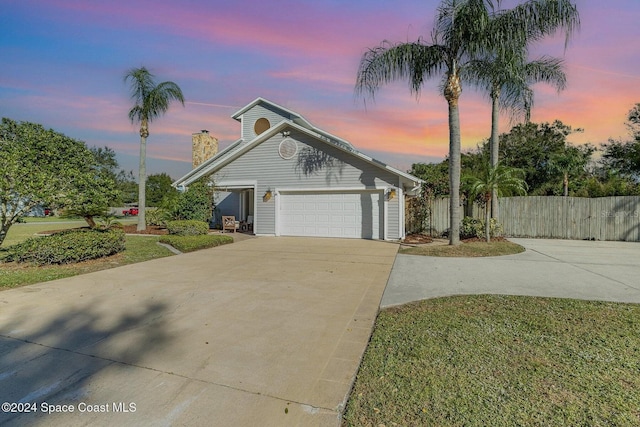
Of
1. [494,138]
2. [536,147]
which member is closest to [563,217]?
[494,138]

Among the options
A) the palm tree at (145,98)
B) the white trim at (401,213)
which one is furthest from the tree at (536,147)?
the palm tree at (145,98)

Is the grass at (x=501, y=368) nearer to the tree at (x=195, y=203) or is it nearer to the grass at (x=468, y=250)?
the grass at (x=468, y=250)

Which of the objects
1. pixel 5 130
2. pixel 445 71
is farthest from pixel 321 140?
pixel 5 130

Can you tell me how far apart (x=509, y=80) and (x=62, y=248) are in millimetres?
14472

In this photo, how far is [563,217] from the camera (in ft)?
43.3

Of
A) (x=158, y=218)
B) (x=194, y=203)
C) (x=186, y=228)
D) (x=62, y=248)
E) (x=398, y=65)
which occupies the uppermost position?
(x=398, y=65)

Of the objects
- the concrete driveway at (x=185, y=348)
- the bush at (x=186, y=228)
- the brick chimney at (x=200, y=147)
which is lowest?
the concrete driveway at (x=185, y=348)

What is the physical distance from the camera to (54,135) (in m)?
8.22

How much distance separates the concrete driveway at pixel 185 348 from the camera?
231 cm

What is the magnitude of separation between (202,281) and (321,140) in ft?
29.1

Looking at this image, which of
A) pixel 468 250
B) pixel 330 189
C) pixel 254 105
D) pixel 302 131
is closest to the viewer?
pixel 468 250

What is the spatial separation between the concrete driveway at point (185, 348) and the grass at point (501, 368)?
0.33 metres

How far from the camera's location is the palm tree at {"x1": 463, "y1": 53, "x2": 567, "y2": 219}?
32.0 ft

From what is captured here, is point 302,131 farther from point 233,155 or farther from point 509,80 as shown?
point 509,80
